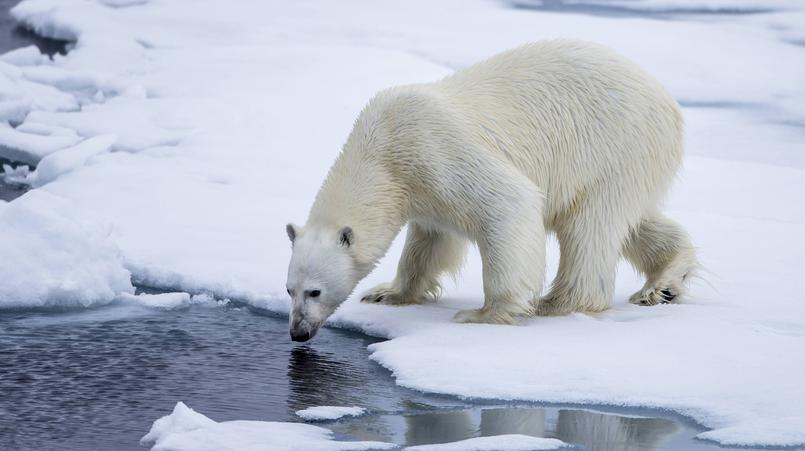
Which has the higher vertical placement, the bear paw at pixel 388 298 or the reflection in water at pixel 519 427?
the bear paw at pixel 388 298

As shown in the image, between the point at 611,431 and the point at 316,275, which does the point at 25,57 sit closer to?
the point at 316,275

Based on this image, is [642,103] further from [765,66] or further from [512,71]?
[765,66]

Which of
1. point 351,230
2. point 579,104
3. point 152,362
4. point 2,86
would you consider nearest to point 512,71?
point 579,104

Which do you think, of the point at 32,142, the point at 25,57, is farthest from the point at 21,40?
the point at 32,142

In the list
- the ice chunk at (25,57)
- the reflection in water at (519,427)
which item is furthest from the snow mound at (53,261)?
the ice chunk at (25,57)

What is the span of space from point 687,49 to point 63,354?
9.16 metres

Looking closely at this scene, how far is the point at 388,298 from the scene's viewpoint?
6.23 metres

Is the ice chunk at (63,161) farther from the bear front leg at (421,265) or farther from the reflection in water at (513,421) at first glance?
the reflection in water at (513,421)

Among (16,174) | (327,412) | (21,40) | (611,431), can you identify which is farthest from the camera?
(21,40)

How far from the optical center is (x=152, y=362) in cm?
523

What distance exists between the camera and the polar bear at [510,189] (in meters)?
5.53

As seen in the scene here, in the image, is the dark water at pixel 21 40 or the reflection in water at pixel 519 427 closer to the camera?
the reflection in water at pixel 519 427

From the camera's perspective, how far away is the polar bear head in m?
5.30

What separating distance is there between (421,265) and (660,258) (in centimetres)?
123
